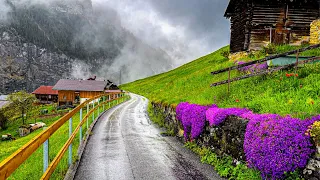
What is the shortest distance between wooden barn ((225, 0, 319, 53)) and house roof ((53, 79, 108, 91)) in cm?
5131

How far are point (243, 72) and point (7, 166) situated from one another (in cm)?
1452

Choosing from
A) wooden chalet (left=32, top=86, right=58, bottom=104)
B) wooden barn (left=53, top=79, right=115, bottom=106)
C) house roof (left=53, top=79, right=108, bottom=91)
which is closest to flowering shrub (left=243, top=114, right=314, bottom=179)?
house roof (left=53, top=79, right=108, bottom=91)

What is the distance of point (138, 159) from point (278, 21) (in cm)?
2497

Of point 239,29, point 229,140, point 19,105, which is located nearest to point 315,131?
point 229,140

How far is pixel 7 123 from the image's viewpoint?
57.1 meters

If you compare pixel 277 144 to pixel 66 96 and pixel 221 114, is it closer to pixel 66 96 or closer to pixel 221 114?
pixel 221 114

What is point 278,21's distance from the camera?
27359 mm

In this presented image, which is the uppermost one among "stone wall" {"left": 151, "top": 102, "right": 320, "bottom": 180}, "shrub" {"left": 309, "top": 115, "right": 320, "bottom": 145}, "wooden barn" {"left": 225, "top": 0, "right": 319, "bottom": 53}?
"wooden barn" {"left": 225, "top": 0, "right": 319, "bottom": 53}

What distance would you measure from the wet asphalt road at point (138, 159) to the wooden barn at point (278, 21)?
20.2 metres

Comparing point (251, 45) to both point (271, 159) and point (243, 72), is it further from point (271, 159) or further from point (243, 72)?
point (271, 159)

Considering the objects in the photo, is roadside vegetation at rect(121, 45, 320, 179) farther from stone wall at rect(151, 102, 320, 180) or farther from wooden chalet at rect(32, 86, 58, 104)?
wooden chalet at rect(32, 86, 58, 104)

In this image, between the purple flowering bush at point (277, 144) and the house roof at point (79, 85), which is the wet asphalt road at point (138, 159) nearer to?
the purple flowering bush at point (277, 144)

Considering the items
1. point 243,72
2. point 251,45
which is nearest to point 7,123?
point 251,45

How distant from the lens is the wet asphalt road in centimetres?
688
